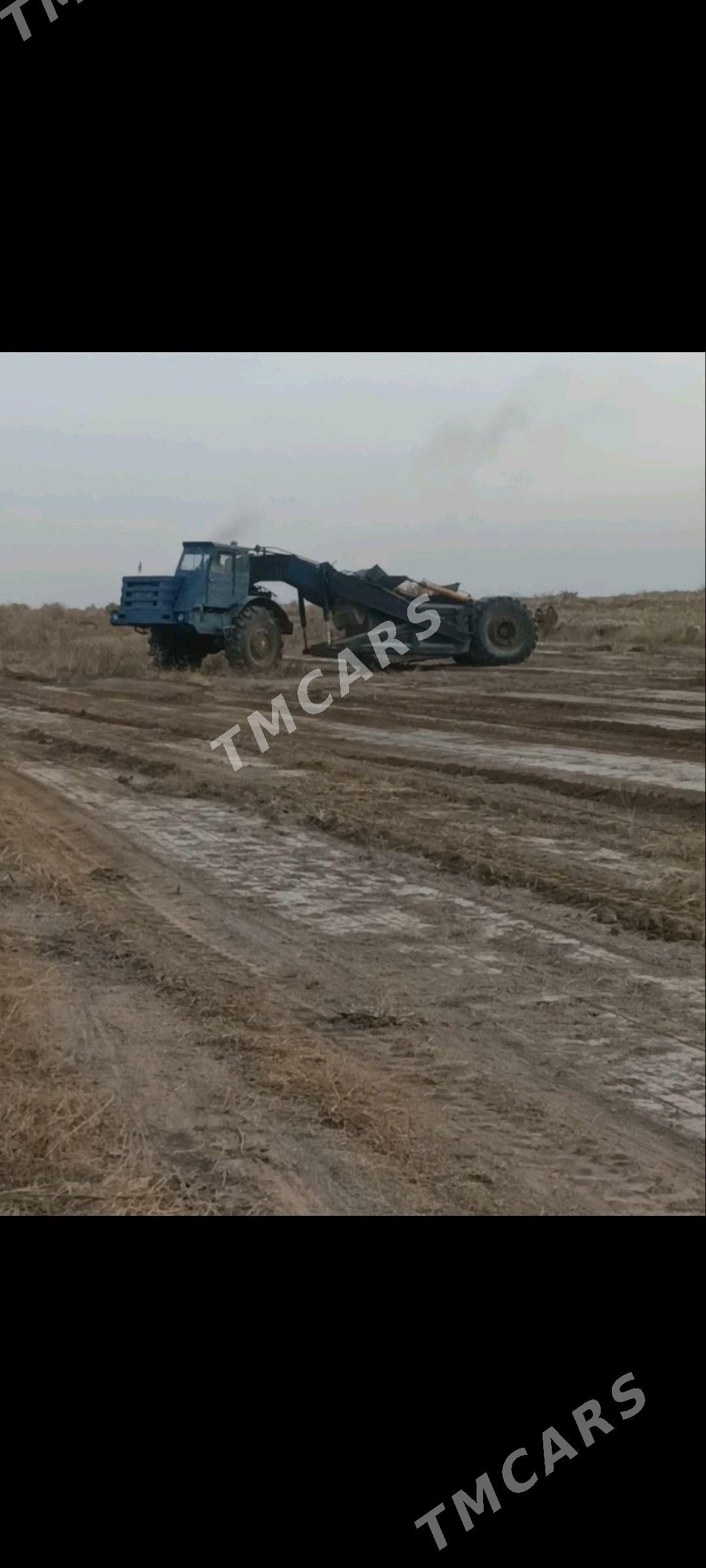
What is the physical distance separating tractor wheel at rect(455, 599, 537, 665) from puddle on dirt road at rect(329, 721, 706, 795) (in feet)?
0.55

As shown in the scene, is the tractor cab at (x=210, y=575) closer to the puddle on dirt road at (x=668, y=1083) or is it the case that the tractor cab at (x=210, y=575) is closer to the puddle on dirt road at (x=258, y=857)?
the puddle on dirt road at (x=258, y=857)

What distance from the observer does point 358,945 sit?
210 cm

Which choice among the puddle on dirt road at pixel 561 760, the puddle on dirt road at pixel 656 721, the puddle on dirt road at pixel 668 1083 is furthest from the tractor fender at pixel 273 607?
the puddle on dirt road at pixel 668 1083

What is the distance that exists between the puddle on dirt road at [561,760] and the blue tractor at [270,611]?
0.54 ft

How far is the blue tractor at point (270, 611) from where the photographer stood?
1943mm
